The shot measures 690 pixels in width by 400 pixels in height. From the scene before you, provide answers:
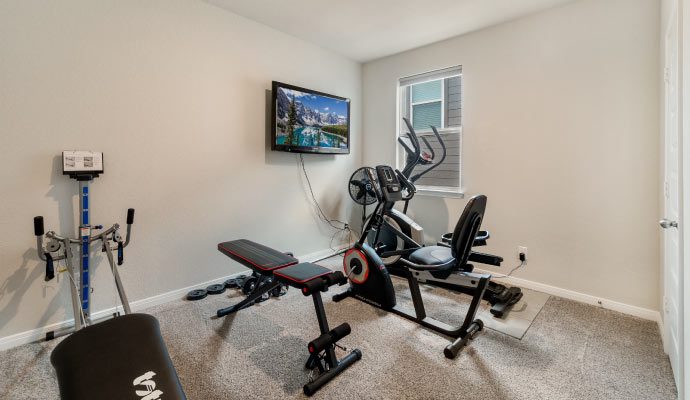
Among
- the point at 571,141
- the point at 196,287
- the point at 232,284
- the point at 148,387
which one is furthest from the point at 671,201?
the point at 196,287

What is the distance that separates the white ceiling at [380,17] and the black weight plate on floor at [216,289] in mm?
2507

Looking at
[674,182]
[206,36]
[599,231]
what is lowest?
[599,231]

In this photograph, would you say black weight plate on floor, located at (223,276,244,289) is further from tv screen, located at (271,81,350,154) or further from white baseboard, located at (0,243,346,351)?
tv screen, located at (271,81,350,154)

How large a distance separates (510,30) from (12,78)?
386 cm

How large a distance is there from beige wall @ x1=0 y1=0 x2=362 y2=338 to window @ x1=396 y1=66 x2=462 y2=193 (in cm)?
123

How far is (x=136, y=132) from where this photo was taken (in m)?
2.44

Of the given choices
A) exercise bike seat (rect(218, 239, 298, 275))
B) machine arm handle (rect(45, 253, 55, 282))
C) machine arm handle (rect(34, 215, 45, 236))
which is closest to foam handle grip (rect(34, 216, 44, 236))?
machine arm handle (rect(34, 215, 45, 236))

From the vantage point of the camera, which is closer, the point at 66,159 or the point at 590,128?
the point at 66,159

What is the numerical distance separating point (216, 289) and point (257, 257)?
85 cm

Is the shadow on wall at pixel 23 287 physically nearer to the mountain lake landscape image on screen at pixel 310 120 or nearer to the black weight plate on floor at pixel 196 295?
the black weight plate on floor at pixel 196 295

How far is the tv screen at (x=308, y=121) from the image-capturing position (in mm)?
3195

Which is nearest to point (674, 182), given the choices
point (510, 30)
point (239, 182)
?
point (510, 30)

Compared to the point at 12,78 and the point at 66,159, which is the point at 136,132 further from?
the point at 12,78

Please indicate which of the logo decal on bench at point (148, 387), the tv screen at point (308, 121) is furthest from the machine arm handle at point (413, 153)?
the logo decal on bench at point (148, 387)
